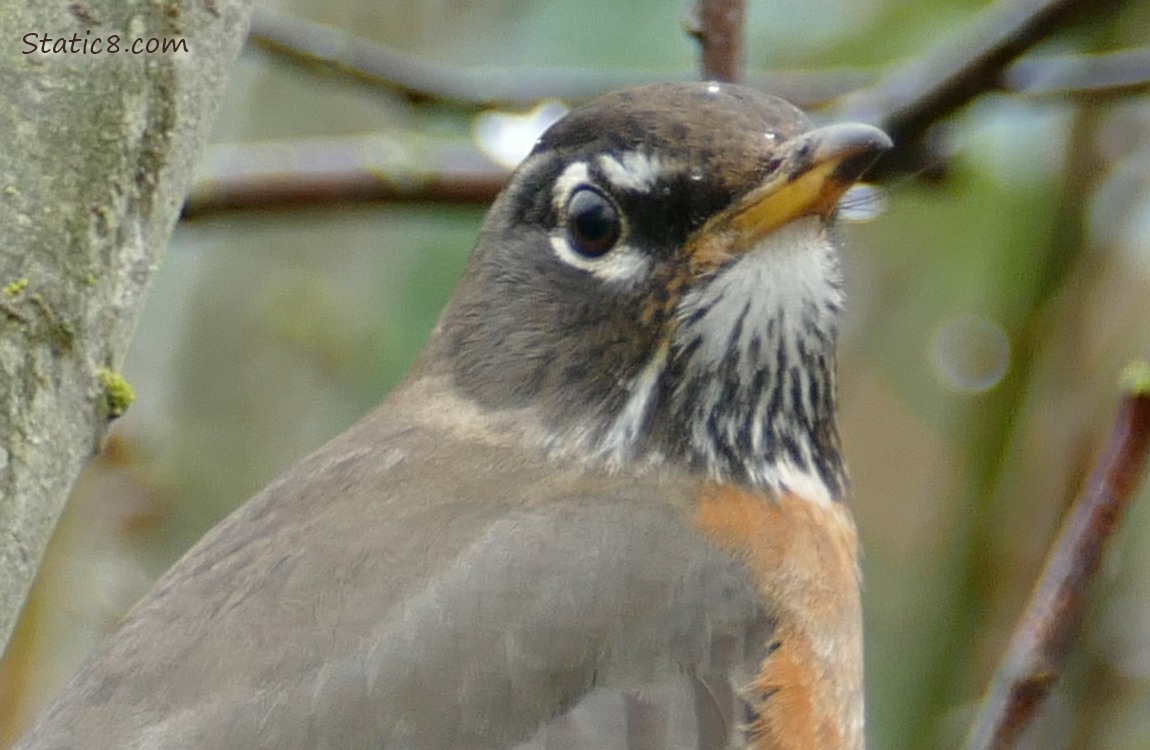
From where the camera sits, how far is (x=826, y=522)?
145 inches

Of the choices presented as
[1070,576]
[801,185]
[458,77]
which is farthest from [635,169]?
[458,77]

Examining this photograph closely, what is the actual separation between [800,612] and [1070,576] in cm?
75

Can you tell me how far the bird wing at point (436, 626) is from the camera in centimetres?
285

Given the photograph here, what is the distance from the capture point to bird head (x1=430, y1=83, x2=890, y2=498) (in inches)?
128

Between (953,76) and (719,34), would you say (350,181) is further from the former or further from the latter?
(953,76)

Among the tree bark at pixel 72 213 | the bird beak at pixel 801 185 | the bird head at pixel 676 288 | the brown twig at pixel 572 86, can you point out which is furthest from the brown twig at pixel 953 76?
the tree bark at pixel 72 213

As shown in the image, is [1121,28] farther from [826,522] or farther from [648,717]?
[648,717]

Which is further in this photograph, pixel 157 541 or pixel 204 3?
pixel 157 541

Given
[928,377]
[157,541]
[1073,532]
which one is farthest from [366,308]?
[1073,532]

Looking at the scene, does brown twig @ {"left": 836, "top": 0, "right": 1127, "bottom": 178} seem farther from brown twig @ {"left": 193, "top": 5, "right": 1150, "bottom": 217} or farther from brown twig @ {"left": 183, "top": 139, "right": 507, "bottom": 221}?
brown twig @ {"left": 183, "top": 139, "right": 507, "bottom": 221}

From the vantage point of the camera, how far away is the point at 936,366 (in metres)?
5.58

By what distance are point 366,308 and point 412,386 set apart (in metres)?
2.81

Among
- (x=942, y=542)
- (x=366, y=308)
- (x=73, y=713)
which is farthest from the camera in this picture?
(x=366, y=308)

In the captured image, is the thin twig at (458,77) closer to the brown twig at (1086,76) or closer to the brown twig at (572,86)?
the brown twig at (572,86)
